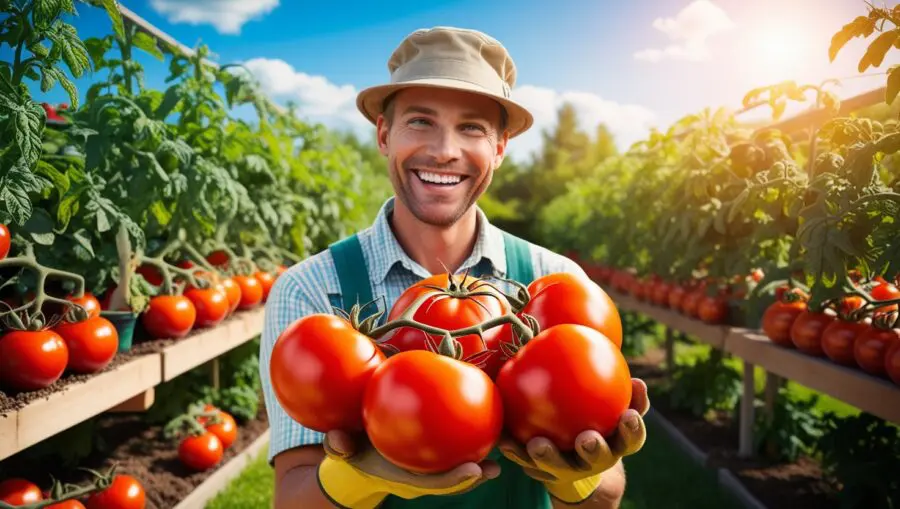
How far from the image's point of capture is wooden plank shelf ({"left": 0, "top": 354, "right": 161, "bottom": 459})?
6.99 feet

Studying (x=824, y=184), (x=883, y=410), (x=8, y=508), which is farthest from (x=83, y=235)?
(x=883, y=410)

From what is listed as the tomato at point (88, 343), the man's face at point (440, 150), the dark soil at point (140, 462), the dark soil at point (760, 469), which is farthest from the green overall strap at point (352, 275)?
the dark soil at point (760, 469)

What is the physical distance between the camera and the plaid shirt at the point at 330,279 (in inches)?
62.2

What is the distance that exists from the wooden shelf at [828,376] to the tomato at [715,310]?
441 millimetres

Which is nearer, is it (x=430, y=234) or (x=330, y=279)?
(x=330, y=279)

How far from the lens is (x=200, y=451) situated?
403 cm

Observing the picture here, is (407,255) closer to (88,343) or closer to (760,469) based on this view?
(88,343)

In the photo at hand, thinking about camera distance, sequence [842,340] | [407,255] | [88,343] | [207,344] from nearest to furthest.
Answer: [407,255] < [88,343] < [842,340] < [207,344]

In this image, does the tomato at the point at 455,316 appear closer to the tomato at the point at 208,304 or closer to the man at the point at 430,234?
the man at the point at 430,234

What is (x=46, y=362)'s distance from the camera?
7.72 feet

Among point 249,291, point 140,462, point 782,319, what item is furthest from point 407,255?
point 140,462

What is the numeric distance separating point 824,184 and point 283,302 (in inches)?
76.6

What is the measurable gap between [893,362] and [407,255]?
188cm

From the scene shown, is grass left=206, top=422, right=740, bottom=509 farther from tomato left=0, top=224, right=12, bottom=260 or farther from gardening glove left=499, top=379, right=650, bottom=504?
gardening glove left=499, top=379, right=650, bottom=504
